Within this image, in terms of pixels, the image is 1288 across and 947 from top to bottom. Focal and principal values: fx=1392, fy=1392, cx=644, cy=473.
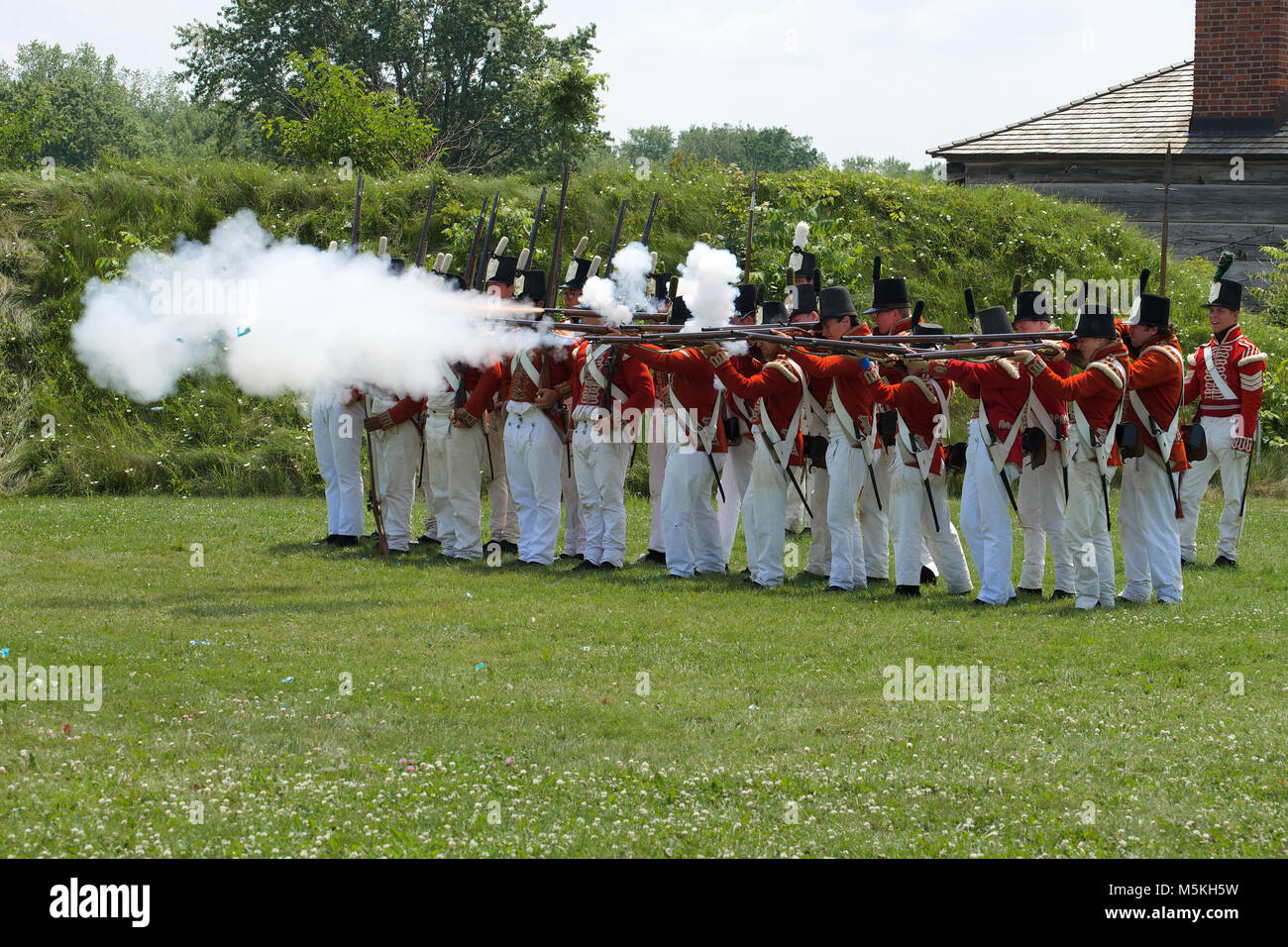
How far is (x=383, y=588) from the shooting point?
1230 cm

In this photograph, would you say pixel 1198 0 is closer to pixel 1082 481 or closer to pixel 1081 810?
pixel 1082 481

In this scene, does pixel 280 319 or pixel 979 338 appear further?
pixel 280 319

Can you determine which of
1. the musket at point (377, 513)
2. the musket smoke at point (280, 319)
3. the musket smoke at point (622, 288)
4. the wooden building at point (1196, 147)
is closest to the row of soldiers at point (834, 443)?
the musket smoke at point (622, 288)

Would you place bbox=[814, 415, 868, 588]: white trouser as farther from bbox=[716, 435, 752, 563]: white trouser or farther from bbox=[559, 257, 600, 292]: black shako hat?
bbox=[559, 257, 600, 292]: black shako hat

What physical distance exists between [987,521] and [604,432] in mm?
3858

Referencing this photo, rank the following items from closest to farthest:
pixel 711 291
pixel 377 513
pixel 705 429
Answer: pixel 711 291 → pixel 705 429 → pixel 377 513

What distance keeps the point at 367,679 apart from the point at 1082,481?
242 inches

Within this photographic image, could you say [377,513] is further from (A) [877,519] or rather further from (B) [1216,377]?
(B) [1216,377]

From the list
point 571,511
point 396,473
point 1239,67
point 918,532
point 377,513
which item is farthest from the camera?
point 1239,67

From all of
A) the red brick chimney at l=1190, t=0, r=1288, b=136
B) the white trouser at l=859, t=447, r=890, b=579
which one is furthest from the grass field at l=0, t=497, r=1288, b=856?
the red brick chimney at l=1190, t=0, r=1288, b=136

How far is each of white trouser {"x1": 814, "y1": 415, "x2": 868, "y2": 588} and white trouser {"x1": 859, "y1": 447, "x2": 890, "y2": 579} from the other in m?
0.46

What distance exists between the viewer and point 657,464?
1450 centimetres

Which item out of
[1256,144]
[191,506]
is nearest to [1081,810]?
[191,506]

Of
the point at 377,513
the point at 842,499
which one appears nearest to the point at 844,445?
the point at 842,499
